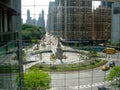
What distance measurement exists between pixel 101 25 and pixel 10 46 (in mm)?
2606

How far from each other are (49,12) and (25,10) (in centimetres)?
59

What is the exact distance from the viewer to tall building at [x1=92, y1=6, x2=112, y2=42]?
19.4 ft

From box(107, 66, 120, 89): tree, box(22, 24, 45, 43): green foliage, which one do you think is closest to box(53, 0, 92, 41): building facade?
Result: box(22, 24, 45, 43): green foliage

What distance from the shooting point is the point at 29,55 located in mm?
6488

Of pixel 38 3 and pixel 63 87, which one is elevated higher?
pixel 38 3

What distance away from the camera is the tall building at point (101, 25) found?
19.4ft

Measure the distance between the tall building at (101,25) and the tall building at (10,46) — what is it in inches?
77.6

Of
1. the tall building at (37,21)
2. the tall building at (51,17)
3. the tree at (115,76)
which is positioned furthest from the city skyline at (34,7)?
the tree at (115,76)

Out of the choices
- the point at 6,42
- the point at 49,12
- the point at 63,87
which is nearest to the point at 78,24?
the point at 49,12

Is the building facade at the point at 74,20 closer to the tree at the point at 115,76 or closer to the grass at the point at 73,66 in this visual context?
the tree at the point at 115,76

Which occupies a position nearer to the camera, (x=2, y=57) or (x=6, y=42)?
(x=2, y=57)

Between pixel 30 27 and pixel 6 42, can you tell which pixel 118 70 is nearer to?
pixel 30 27

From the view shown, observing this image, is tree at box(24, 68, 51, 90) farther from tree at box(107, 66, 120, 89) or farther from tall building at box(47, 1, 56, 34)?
tree at box(107, 66, 120, 89)

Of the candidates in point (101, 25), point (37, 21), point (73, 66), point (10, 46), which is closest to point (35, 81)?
point (37, 21)
